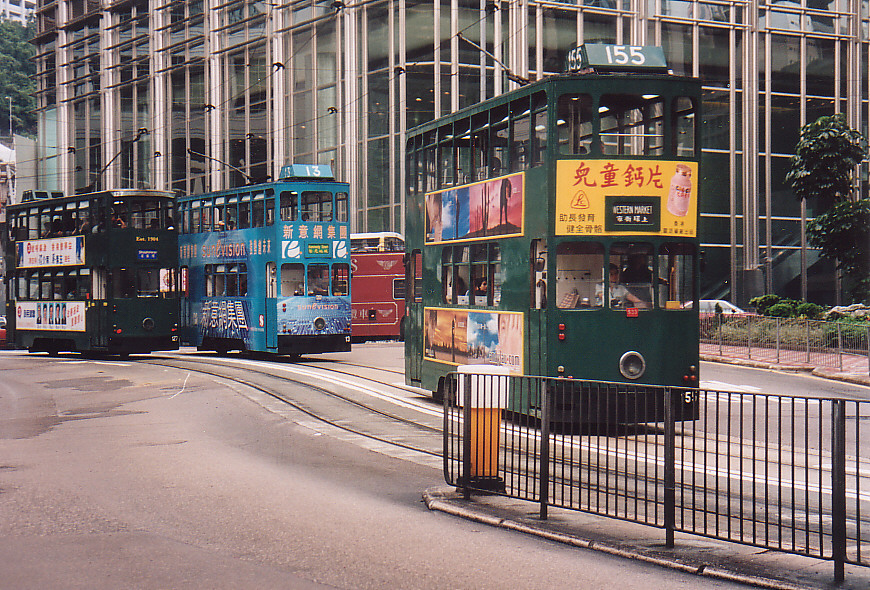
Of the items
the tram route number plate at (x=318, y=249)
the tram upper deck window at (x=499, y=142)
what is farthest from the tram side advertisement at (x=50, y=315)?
the tram upper deck window at (x=499, y=142)

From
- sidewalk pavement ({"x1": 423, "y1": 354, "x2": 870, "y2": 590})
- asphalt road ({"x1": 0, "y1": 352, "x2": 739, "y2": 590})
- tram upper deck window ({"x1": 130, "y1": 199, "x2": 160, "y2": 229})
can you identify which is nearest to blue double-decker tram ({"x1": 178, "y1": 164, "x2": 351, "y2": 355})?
tram upper deck window ({"x1": 130, "y1": 199, "x2": 160, "y2": 229})

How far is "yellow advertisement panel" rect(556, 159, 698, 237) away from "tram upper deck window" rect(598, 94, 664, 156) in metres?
0.20

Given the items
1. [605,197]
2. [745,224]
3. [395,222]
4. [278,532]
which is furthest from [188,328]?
[745,224]

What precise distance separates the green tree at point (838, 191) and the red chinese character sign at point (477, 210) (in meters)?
21.5

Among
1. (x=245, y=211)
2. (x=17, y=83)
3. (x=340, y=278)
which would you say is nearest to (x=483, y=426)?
(x=340, y=278)

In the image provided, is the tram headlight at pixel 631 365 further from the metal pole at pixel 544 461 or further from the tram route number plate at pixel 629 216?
the metal pole at pixel 544 461

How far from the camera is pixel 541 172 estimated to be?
1338 cm

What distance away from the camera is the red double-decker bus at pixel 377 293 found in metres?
35.9

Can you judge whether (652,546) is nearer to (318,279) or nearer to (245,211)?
(318,279)

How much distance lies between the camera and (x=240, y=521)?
8094 millimetres

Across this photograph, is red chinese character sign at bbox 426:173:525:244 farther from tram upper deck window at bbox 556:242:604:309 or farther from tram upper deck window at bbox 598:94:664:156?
tram upper deck window at bbox 598:94:664:156

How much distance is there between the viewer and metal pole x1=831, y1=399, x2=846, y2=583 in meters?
6.12

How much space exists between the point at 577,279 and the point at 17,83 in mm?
126380

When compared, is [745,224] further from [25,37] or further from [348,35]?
[25,37]
